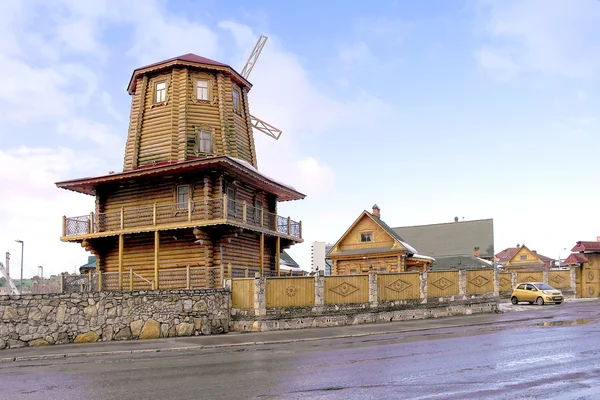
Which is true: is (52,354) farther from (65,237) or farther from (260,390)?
(65,237)

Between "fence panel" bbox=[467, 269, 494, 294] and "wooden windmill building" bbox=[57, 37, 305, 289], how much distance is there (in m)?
10.9

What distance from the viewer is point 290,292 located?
2309 centimetres

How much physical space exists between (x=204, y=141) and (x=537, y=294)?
23.8 m

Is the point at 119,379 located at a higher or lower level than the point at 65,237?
lower

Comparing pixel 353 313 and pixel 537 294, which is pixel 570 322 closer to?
pixel 353 313

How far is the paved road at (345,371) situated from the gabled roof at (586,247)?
93.2ft


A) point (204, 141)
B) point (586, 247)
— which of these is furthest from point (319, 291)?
point (586, 247)

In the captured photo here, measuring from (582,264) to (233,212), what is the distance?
3068 cm

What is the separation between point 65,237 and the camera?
3048cm

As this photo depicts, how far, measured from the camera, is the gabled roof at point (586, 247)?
43588 millimetres

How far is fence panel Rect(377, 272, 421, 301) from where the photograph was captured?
84.0 feet

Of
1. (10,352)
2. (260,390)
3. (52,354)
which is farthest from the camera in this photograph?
(10,352)

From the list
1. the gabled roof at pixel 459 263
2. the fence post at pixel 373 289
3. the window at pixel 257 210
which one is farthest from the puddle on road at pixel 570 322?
the gabled roof at pixel 459 263

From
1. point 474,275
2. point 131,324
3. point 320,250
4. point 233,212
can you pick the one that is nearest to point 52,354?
point 131,324
